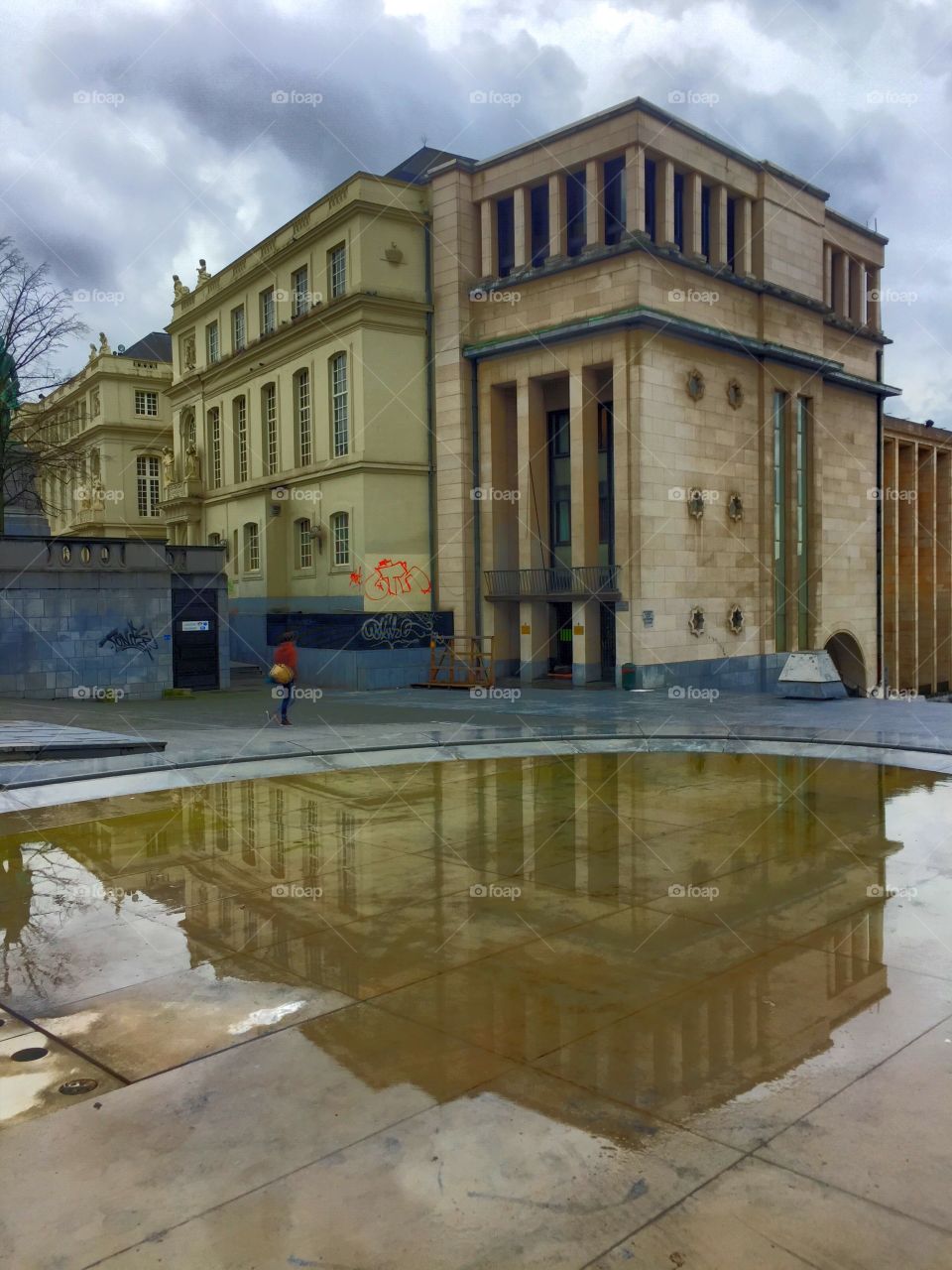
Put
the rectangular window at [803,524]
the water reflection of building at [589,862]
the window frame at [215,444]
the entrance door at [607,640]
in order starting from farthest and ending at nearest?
the window frame at [215,444]
the rectangular window at [803,524]
the entrance door at [607,640]
the water reflection of building at [589,862]

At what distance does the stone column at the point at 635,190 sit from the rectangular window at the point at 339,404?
32.4ft

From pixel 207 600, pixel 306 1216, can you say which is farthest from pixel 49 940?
pixel 207 600

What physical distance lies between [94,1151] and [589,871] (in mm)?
5296

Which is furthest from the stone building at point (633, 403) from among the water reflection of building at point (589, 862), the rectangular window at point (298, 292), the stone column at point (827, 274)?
the water reflection of building at point (589, 862)

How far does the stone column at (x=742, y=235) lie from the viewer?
31734 mm

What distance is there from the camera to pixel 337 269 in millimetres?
32562

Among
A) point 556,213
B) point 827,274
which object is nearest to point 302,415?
point 556,213

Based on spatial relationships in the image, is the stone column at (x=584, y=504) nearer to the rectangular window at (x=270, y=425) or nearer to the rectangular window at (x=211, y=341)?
the rectangular window at (x=270, y=425)

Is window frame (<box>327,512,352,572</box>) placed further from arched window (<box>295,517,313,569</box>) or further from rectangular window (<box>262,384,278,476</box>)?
rectangular window (<box>262,384,278,476</box>)

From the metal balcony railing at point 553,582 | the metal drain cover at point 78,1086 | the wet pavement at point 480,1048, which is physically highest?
the metal balcony railing at point 553,582

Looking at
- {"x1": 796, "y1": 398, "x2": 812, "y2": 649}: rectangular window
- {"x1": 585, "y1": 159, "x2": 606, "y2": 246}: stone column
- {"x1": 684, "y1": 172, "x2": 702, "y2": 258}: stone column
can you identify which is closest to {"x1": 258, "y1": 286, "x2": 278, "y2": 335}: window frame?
{"x1": 585, "y1": 159, "x2": 606, "y2": 246}: stone column

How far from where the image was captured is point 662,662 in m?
28.3

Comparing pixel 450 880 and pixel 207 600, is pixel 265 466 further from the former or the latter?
pixel 450 880

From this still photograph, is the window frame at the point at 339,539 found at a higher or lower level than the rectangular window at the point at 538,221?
lower
